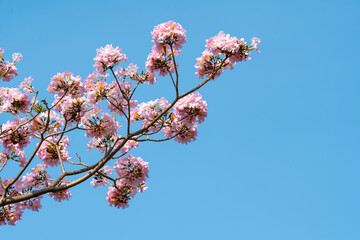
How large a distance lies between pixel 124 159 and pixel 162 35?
271 cm

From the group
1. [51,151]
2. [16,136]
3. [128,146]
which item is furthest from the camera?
[128,146]

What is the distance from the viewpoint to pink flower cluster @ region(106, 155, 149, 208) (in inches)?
315

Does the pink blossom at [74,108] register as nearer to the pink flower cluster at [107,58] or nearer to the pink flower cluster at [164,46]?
the pink flower cluster at [107,58]

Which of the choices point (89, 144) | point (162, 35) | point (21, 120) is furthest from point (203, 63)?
point (21, 120)

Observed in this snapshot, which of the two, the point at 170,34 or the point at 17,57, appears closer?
the point at 170,34

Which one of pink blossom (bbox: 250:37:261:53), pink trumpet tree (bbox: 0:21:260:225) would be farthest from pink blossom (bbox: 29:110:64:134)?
pink blossom (bbox: 250:37:261:53)

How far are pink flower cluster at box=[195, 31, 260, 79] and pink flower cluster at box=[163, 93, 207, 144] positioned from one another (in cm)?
56

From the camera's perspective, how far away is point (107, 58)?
277 inches

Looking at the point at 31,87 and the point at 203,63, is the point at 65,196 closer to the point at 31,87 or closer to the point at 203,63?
the point at 31,87

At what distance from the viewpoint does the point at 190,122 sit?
7688mm

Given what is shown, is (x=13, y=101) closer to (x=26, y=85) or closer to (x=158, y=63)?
(x=26, y=85)

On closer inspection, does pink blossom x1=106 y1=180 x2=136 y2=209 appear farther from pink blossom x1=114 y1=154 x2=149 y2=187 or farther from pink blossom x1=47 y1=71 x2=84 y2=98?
pink blossom x1=47 y1=71 x2=84 y2=98

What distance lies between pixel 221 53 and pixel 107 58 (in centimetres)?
209

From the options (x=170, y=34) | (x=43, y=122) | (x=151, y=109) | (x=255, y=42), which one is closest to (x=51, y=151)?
(x=43, y=122)
